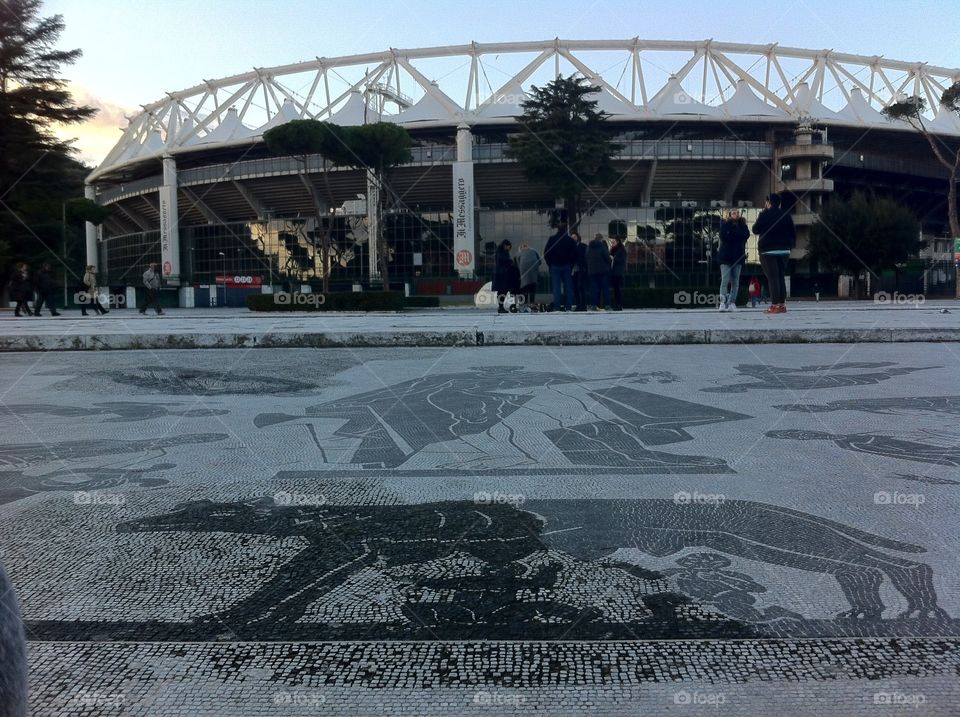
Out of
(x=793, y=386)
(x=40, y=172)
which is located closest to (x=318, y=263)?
(x=40, y=172)

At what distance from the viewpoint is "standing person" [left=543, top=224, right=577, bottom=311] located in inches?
547

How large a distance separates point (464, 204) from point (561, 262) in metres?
28.5

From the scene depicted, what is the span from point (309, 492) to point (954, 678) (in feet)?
6.70

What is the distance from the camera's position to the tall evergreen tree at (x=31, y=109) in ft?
31.4

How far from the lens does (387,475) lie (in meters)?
3.03

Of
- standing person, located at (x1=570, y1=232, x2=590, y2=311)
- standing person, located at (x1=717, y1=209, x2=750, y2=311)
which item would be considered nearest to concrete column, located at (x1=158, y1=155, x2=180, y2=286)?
standing person, located at (x1=570, y1=232, x2=590, y2=311)

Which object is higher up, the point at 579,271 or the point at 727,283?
the point at 579,271

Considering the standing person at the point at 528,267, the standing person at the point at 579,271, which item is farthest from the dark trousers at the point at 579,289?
the standing person at the point at 528,267

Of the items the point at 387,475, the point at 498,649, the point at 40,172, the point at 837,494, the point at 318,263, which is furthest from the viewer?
the point at 318,263

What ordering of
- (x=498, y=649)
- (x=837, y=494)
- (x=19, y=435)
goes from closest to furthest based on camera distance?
(x=498, y=649) → (x=837, y=494) → (x=19, y=435)

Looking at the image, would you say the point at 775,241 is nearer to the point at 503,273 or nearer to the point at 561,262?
the point at 561,262

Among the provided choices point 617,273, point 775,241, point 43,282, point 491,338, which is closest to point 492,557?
point 491,338

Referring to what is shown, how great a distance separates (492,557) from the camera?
80.0 inches

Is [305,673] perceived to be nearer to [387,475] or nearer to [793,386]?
[387,475]
